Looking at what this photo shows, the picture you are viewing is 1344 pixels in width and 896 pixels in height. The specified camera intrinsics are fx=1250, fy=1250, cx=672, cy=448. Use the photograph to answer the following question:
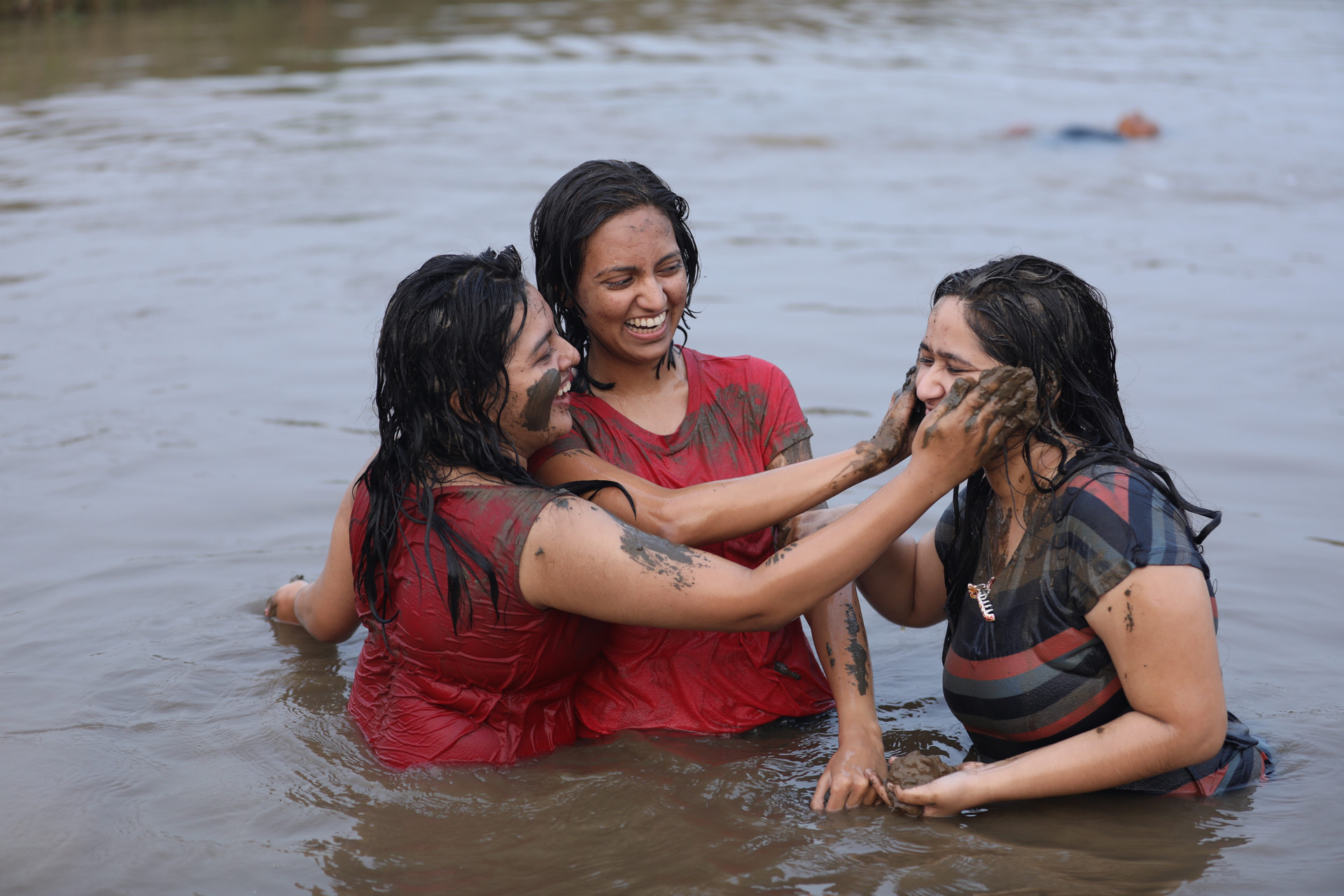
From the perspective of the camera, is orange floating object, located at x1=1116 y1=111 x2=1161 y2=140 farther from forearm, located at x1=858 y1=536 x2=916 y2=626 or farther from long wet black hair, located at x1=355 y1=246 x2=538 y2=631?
long wet black hair, located at x1=355 y1=246 x2=538 y2=631

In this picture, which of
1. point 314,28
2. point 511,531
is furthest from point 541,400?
point 314,28

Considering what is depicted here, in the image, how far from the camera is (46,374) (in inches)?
313

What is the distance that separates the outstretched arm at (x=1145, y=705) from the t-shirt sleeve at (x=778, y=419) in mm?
1149

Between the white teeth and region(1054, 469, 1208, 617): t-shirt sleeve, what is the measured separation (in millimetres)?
1291

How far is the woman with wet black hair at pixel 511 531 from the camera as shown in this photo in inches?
130

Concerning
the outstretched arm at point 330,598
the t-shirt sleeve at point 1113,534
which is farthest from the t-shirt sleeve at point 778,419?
the outstretched arm at point 330,598

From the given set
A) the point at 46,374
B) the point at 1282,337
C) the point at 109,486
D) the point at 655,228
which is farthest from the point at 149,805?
the point at 1282,337

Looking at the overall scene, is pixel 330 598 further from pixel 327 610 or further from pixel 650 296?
pixel 650 296

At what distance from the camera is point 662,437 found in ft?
12.8

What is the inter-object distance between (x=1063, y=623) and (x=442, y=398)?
1.79 meters

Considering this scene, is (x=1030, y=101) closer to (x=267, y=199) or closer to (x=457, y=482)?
(x=267, y=199)

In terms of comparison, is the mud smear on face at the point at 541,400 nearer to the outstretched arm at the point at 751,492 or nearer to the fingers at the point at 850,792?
the outstretched arm at the point at 751,492

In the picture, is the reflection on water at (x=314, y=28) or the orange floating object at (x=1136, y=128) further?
the reflection on water at (x=314, y=28)

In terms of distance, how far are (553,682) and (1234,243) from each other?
9132 mm
